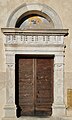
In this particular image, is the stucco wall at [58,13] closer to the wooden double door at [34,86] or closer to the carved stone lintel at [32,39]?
the carved stone lintel at [32,39]

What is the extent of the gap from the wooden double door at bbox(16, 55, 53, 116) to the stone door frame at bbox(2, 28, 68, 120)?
0.38 metres

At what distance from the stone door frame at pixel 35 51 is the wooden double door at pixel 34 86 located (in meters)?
0.38

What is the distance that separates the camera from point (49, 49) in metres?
10.0

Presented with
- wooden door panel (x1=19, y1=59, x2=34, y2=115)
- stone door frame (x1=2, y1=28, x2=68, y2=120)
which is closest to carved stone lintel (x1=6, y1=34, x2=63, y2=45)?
stone door frame (x1=2, y1=28, x2=68, y2=120)

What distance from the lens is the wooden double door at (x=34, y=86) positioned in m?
10.4

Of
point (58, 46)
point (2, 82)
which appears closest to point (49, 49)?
point (58, 46)

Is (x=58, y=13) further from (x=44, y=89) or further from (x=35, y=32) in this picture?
(x=44, y=89)

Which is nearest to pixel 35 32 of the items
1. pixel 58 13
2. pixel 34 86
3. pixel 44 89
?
pixel 58 13

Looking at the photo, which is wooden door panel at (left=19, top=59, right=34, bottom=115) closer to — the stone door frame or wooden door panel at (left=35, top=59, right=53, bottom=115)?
wooden door panel at (left=35, top=59, right=53, bottom=115)

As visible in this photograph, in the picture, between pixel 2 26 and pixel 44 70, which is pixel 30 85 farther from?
pixel 2 26

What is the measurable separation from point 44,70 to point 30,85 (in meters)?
0.63

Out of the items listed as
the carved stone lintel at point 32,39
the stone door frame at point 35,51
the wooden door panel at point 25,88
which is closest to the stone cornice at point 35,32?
the stone door frame at point 35,51

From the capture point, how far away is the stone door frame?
394 inches

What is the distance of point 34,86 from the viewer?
10.4m
